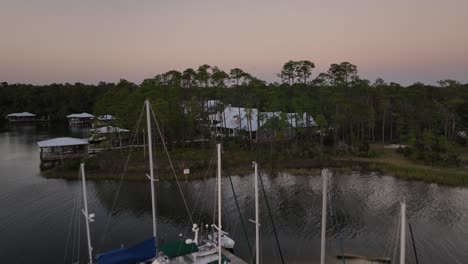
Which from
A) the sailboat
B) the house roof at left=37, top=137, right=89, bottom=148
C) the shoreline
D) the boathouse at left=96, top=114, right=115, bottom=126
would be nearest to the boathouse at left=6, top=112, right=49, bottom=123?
the boathouse at left=96, top=114, right=115, bottom=126

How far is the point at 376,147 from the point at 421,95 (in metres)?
8.09

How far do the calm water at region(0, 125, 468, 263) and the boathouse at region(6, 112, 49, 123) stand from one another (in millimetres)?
55534

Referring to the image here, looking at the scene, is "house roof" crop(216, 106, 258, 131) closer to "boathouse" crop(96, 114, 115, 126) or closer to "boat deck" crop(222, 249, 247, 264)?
"boathouse" crop(96, 114, 115, 126)

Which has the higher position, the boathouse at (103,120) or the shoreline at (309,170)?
the boathouse at (103,120)

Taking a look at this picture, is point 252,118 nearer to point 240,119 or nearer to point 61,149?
point 240,119

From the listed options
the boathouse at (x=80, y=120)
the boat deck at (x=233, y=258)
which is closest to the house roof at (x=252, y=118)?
the boat deck at (x=233, y=258)

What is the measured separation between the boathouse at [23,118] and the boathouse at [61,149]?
47.5m

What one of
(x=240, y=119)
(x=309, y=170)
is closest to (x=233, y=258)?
(x=309, y=170)

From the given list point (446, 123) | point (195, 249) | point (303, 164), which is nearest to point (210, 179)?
point (303, 164)

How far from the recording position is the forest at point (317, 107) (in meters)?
34.8

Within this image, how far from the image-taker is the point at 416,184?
26.2 m

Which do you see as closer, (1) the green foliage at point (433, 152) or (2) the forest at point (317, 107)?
(1) the green foliage at point (433, 152)

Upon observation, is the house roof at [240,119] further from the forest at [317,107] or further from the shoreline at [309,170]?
the shoreline at [309,170]

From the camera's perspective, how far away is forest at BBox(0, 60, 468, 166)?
1372 inches
